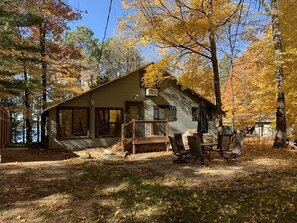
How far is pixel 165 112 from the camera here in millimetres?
17891

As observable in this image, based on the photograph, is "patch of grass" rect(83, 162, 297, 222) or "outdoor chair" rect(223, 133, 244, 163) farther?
"outdoor chair" rect(223, 133, 244, 163)

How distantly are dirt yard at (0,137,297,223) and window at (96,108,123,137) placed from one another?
15.1 ft

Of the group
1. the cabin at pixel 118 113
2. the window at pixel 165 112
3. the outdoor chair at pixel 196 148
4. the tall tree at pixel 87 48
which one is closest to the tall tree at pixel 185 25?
the cabin at pixel 118 113

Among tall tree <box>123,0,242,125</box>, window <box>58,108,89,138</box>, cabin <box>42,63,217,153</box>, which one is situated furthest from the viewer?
window <box>58,108,89,138</box>

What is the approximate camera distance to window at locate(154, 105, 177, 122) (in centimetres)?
1766

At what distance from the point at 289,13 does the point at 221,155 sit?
7.40 meters

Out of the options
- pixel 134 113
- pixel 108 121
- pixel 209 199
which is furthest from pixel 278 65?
pixel 108 121

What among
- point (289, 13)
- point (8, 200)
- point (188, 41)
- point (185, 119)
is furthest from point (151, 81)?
point (8, 200)

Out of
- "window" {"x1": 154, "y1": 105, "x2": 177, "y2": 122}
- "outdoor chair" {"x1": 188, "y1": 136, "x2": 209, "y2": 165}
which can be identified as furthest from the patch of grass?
"window" {"x1": 154, "y1": 105, "x2": 177, "y2": 122}

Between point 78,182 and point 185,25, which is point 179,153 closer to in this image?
point 78,182

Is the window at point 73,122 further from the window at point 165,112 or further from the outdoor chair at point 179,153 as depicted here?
the outdoor chair at point 179,153

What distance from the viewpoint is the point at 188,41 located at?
42.6ft

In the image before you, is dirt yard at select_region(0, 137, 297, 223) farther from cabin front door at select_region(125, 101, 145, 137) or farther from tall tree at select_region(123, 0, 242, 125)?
tall tree at select_region(123, 0, 242, 125)

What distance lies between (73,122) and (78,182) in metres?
8.88
